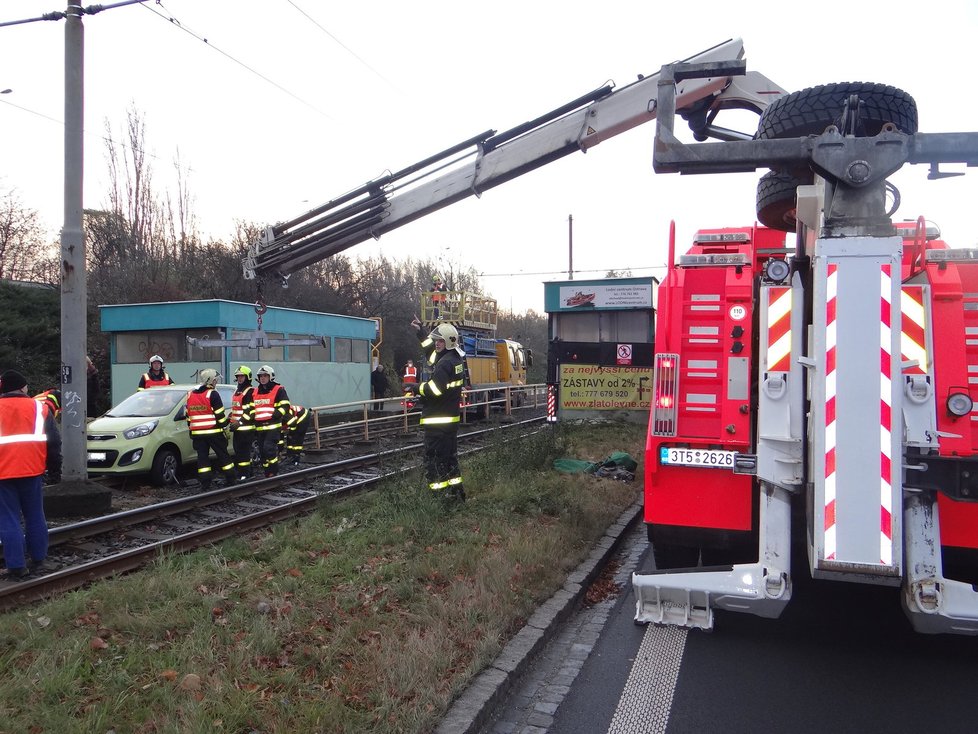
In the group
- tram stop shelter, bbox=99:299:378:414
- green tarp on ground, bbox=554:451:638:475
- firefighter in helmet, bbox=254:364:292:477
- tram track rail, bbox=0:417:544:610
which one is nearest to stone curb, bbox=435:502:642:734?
tram track rail, bbox=0:417:544:610

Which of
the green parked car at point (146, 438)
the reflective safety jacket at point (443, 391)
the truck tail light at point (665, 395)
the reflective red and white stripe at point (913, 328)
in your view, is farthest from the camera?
the green parked car at point (146, 438)

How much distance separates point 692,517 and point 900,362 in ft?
5.27

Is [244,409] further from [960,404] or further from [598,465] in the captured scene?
[960,404]

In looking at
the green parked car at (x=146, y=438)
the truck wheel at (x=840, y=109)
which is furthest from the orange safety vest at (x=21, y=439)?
the truck wheel at (x=840, y=109)

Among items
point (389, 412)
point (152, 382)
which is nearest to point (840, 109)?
point (152, 382)

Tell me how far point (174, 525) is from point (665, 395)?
19.4 ft

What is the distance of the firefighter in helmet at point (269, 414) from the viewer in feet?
35.6

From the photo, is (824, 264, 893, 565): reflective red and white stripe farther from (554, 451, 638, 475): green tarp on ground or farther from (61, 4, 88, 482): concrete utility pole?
(61, 4, 88, 482): concrete utility pole

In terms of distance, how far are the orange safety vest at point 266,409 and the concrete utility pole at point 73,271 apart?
101 inches

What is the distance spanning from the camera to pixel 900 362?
11.1 feet

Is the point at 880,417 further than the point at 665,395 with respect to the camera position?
No

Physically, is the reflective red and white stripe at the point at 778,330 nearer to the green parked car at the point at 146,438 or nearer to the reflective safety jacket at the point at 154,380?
the green parked car at the point at 146,438

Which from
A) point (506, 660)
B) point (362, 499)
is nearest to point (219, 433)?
point (362, 499)

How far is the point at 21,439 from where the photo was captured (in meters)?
5.89
